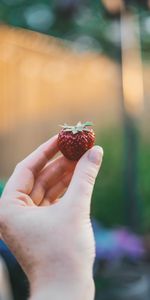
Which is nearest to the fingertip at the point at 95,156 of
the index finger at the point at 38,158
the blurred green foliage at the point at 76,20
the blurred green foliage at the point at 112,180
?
the index finger at the point at 38,158

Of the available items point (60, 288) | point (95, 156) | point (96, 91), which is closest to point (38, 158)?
point (95, 156)

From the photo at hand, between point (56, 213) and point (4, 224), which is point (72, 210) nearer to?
point (56, 213)

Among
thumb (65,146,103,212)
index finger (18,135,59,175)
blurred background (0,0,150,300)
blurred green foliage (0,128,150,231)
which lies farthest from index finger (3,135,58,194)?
blurred green foliage (0,128,150,231)

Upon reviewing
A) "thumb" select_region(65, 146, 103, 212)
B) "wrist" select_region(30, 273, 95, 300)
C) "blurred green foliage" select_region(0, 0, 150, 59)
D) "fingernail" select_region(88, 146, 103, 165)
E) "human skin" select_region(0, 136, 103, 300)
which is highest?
"blurred green foliage" select_region(0, 0, 150, 59)

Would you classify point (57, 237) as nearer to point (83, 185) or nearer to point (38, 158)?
point (83, 185)

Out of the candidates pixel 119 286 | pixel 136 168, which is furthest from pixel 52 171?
pixel 136 168

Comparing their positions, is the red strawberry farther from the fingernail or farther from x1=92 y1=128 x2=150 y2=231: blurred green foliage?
x1=92 y1=128 x2=150 y2=231: blurred green foliage
